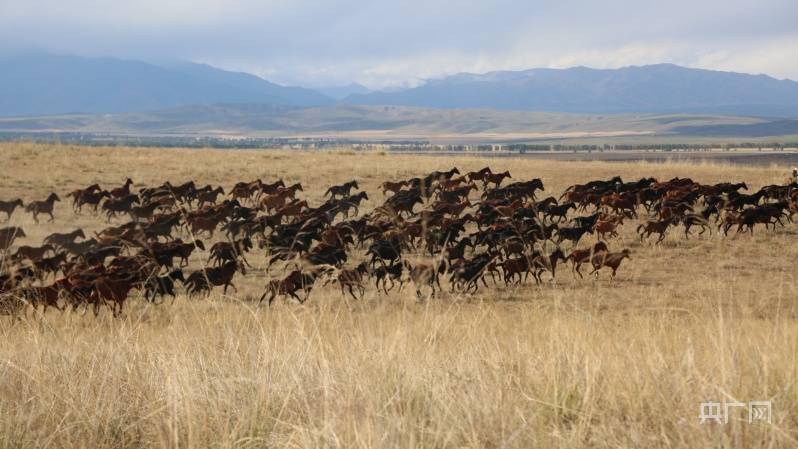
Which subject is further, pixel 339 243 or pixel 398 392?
pixel 339 243

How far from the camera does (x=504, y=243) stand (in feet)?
42.1

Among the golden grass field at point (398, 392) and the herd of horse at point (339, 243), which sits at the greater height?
the golden grass field at point (398, 392)

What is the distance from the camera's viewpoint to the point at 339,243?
1338 cm

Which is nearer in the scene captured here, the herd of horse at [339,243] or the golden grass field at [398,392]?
the golden grass field at [398,392]

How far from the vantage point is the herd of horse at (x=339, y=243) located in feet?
31.3

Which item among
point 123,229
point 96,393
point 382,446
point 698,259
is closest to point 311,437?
point 382,446

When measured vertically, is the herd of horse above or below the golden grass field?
below

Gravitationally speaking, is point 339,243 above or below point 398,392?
below

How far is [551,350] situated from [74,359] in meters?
2.94

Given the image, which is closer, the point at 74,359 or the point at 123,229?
the point at 74,359

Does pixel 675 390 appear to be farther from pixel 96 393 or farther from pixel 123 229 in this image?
pixel 123 229

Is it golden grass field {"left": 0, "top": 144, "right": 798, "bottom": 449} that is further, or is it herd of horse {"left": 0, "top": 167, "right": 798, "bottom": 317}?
herd of horse {"left": 0, "top": 167, "right": 798, "bottom": 317}

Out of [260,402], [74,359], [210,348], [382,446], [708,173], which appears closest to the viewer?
[382,446]

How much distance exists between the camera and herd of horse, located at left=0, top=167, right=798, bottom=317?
376 inches
